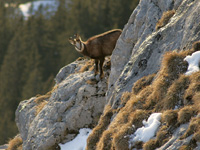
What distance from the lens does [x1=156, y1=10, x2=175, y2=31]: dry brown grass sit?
15618 millimetres

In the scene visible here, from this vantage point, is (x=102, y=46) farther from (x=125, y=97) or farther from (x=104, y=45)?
(x=125, y=97)

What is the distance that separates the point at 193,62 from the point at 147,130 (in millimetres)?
2480

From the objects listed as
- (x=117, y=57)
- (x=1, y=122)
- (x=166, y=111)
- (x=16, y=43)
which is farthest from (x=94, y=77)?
(x=16, y=43)

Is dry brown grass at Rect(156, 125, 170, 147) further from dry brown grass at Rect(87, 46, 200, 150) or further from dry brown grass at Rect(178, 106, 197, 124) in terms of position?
dry brown grass at Rect(178, 106, 197, 124)

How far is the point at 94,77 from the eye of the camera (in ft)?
67.9

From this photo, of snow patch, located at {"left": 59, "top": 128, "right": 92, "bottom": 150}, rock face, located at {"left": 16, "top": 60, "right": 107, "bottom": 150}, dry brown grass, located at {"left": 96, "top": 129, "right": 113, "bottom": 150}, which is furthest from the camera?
rock face, located at {"left": 16, "top": 60, "right": 107, "bottom": 150}

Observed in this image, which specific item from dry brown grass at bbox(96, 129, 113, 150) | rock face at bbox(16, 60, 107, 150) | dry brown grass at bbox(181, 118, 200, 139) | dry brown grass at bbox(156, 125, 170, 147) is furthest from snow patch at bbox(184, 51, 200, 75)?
rock face at bbox(16, 60, 107, 150)

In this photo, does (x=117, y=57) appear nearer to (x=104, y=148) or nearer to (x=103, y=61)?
(x=103, y=61)

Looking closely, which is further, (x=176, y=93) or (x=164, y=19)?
(x=164, y=19)

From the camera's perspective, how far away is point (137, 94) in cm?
1323

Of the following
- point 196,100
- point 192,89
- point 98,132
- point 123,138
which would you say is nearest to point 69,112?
point 98,132

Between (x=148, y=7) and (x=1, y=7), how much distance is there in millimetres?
83012

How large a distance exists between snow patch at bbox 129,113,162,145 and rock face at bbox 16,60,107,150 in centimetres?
887

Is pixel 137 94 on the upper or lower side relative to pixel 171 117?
upper
